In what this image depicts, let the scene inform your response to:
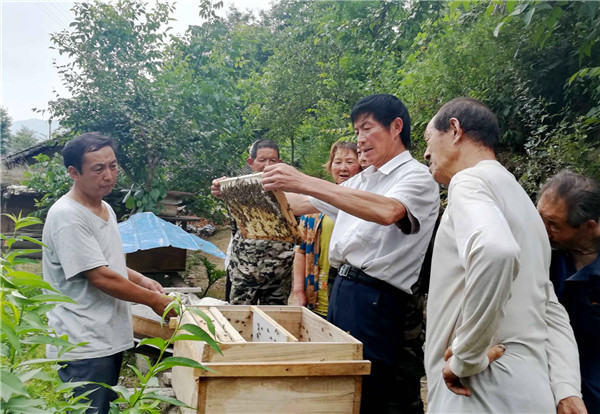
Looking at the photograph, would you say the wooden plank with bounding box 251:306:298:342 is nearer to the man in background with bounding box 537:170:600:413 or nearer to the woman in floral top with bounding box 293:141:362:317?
the woman in floral top with bounding box 293:141:362:317

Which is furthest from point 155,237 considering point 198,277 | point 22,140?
point 22,140

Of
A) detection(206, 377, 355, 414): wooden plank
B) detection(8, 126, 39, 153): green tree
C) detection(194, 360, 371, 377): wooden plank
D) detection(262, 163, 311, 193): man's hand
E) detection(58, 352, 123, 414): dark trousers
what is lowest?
detection(58, 352, 123, 414): dark trousers

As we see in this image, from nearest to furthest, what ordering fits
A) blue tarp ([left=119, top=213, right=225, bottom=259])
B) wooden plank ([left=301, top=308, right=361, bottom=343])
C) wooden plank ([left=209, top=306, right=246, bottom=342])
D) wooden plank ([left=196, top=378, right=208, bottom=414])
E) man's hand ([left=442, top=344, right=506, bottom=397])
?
man's hand ([left=442, top=344, right=506, bottom=397]), wooden plank ([left=196, top=378, right=208, bottom=414]), wooden plank ([left=209, top=306, right=246, bottom=342]), wooden plank ([left=301, top=308, right=361, bottom=343]), blue tarp ([left=119, top=213, right=225, bottom=259])

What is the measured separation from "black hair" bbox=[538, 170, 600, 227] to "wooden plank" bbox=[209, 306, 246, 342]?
165 centimetres

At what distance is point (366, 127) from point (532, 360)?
5.23 ft

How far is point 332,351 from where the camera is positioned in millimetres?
2264

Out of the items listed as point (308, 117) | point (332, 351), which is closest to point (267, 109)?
point (308, 117)

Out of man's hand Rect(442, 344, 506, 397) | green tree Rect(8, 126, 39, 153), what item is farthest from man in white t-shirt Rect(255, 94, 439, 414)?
green tree Rect(8, 126, 39, 153)

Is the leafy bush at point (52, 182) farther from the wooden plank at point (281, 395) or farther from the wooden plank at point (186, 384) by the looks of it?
the wooden plank at point (281, 395)

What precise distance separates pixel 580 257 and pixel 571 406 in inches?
31.8

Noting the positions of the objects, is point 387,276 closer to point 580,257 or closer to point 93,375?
point 580,257

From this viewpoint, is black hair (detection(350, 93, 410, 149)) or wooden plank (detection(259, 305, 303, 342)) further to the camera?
wooden plank (detection(259, 305, 303, 342))

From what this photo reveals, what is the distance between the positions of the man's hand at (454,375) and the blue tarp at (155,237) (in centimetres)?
632

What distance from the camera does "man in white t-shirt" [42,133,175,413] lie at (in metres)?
2.62
